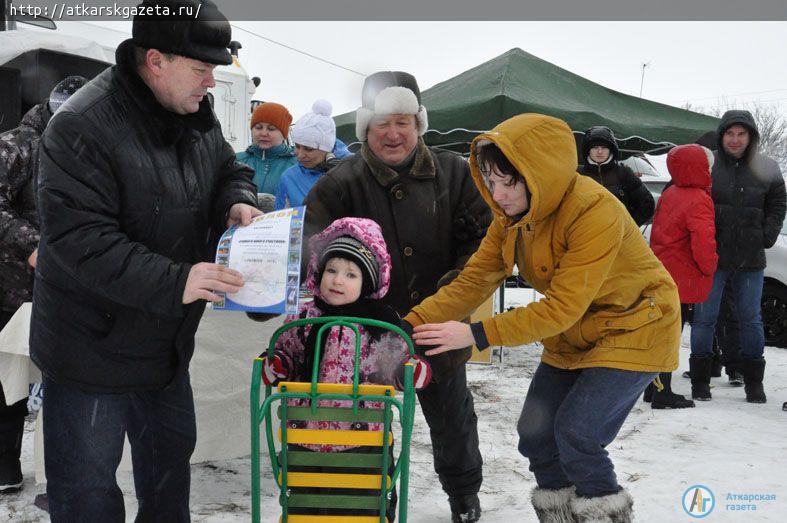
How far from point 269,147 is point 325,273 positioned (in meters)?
3.10

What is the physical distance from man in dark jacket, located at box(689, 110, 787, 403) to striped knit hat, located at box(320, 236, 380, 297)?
3938 mm

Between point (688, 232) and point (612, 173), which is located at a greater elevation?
point (612, 173)

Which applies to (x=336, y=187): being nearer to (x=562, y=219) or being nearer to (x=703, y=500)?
(x=562, y=219)

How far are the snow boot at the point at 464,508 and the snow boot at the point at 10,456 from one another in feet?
Result: 6.74

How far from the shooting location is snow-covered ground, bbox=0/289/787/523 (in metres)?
3.35

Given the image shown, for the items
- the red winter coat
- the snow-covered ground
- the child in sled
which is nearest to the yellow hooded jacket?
the child in sled

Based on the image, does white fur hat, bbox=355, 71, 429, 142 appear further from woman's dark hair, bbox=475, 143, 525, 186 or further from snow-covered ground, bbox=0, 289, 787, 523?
snow-covered ground, bbox=0, 289, 787, 523

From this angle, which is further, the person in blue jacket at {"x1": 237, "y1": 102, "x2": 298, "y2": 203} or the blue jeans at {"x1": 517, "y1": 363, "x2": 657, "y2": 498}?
the person in blue jacket at {"x1": 237, "y1": 102, "x2": 298, "y2": 203}

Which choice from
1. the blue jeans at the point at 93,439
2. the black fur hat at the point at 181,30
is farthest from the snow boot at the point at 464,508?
the black fur hat at the point at 181,30

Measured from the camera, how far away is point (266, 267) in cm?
203

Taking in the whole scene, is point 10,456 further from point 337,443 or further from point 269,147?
point 269,147

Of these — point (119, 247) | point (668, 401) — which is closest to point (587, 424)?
point (119, 247)

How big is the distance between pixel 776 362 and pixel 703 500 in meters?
3.88

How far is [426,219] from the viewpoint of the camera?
3088 mm
